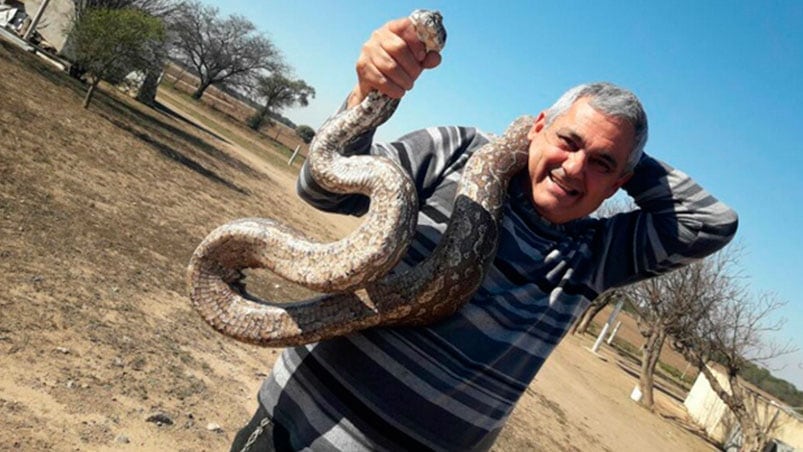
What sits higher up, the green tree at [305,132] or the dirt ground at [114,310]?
the green tree at [305,132]

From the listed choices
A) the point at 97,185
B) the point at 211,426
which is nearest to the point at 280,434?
the point at 211,426

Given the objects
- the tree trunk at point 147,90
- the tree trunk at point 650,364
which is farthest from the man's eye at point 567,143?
the tree trunk at point 147,90

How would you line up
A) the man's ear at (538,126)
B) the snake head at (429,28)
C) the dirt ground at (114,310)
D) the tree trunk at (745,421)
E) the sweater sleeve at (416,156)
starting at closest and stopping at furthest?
the snake head at (429,28) < the sweater sleeve at (416,156) < the man's ear at (538,126) < the dirt ground at (114,310) < the tree trunk at (745,421)

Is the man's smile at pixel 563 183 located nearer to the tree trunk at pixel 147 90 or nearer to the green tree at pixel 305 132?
the tree trunk at pixel 147 90

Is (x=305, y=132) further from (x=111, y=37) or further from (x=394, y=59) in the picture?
(x=394, y=59)

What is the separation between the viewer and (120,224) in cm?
852

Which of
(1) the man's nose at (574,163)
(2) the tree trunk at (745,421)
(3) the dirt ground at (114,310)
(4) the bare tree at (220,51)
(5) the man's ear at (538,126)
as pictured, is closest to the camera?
(1) the man's nose at (574,163)

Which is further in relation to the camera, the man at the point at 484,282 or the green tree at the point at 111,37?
the green tree at the point at 111,37

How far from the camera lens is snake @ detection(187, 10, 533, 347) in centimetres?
212

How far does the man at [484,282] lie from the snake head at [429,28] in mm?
35

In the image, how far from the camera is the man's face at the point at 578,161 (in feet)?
7.59

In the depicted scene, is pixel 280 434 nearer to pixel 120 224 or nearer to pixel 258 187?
pixel 120 224

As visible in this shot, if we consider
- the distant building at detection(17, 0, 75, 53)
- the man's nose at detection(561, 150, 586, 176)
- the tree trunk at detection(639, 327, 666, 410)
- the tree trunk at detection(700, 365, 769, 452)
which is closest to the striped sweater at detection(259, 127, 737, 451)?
the man's nose at detection(561, 150, 586, 176)

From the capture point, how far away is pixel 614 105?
7.61ft
